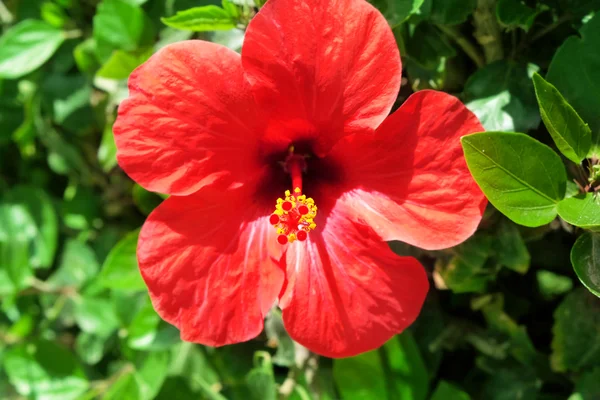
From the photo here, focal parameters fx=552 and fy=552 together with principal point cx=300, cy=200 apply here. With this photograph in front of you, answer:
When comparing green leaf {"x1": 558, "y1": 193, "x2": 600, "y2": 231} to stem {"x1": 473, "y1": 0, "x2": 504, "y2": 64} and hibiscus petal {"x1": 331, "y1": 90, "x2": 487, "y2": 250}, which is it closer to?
hibiscus petal {"x1": 331, "y1": 90, "x2": 487, "y2": 250}

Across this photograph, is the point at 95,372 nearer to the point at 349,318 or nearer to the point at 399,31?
the point at 349,318

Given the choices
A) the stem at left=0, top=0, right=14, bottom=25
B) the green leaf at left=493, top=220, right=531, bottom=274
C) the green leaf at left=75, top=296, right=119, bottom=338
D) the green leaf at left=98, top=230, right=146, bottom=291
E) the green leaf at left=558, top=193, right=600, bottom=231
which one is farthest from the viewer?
the stem at left=0, top=0, right=14, bottom=25

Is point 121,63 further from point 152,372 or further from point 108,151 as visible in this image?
point 152,372

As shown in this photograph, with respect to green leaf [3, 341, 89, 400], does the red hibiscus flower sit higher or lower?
higher

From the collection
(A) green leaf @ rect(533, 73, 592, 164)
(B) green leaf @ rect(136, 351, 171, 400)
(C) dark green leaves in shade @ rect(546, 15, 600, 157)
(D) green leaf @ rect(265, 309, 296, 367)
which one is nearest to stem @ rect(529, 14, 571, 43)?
(C) dark green leaves in shade @ rect(546, 15, 600, 157)

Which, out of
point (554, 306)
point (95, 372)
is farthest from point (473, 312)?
point (95, 372)

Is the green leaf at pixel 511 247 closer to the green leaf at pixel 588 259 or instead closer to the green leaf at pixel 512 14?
the green leaf at pixel 588 259
